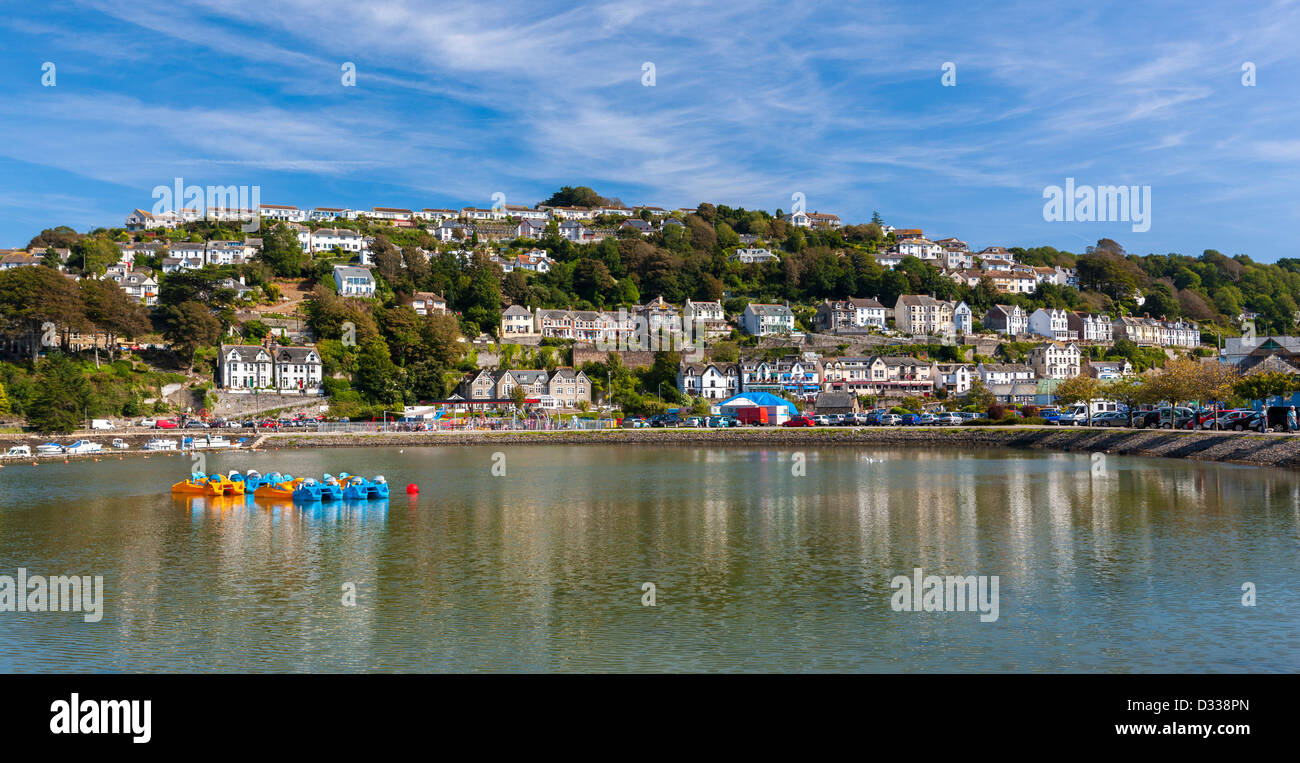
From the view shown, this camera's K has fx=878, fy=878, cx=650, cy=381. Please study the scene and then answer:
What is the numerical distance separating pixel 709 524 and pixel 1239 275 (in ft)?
510

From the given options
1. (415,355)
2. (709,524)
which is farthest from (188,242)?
(709,524)

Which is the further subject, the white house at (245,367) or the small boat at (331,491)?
the white house at (245,367)

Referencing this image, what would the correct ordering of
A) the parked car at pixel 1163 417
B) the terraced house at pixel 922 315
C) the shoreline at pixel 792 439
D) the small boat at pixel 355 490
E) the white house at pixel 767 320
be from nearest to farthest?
the small boat at pixel 355 490
the shoreline at pixel 792 439
the parked car at pixel 1163 417
the white house at pixel 767 320
the terraced house at pixel 922 315

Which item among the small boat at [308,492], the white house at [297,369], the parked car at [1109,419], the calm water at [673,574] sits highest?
the white house at [297,369]

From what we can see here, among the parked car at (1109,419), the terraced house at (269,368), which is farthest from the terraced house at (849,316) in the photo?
the terraced house at (269,368)

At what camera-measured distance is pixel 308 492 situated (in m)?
31.0

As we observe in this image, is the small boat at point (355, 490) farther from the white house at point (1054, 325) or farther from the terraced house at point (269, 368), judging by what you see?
the white house at point (1054, 325)

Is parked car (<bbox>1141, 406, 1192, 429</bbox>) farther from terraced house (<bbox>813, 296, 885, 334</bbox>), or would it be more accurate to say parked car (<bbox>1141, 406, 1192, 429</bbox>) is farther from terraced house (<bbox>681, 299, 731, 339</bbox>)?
terraced house (<bbox>681, 299, 731, 339</bbox>)

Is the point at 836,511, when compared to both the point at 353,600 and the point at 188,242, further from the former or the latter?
the point at 188,242

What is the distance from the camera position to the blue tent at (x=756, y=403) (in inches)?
2803

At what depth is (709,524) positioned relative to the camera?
24641 millimetres

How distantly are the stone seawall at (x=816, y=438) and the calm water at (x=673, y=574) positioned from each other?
45.5 feet

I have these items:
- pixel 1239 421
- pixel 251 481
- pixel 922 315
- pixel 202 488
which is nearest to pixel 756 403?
pixel 1239 421

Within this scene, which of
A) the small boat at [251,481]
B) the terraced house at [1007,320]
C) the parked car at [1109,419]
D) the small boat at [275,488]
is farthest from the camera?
the terraced house at [1007,320]
